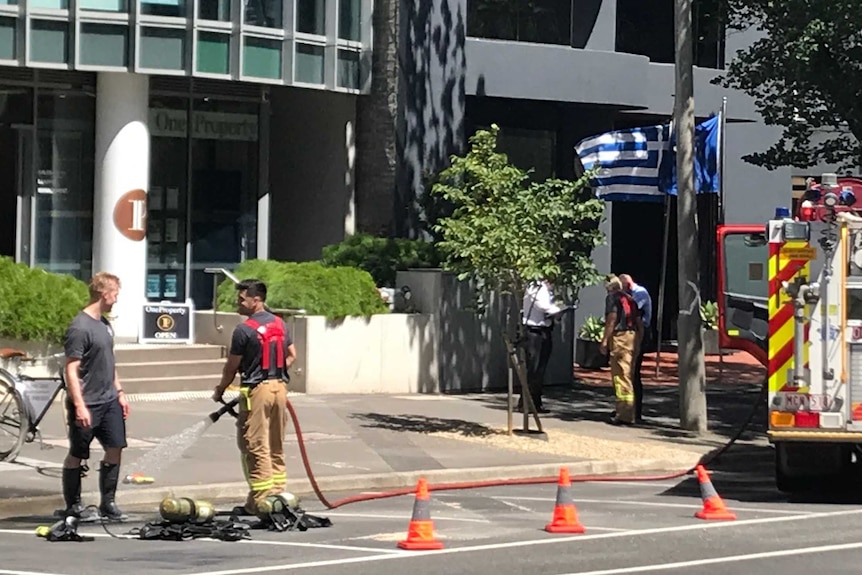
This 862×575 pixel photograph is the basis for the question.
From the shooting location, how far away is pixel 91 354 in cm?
1118

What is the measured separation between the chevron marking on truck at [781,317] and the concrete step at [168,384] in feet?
29.6

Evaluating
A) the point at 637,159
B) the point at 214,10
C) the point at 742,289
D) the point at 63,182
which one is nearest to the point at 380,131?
the point at 214,10

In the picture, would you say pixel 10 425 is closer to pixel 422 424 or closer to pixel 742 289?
pixel 422 424

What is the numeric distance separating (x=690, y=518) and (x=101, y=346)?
15.4 ft

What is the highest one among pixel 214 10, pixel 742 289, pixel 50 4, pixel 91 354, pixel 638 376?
pixel 214 10

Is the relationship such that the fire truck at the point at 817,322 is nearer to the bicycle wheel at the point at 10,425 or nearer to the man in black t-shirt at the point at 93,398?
the man in black t-shirt at the point at 93,398

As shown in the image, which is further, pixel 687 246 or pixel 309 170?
pixel 309 170

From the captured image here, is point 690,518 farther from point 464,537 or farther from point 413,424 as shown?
point 413,424

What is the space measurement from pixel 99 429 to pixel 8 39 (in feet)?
39.7

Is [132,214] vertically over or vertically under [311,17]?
A: under

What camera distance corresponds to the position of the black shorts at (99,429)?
36.2ft

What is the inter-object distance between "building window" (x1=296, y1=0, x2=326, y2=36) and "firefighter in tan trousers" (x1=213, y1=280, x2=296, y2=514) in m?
13.2

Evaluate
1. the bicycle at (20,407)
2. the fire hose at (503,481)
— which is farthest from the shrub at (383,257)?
the bicycle at (20,407)

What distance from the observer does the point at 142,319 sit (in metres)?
21.0
